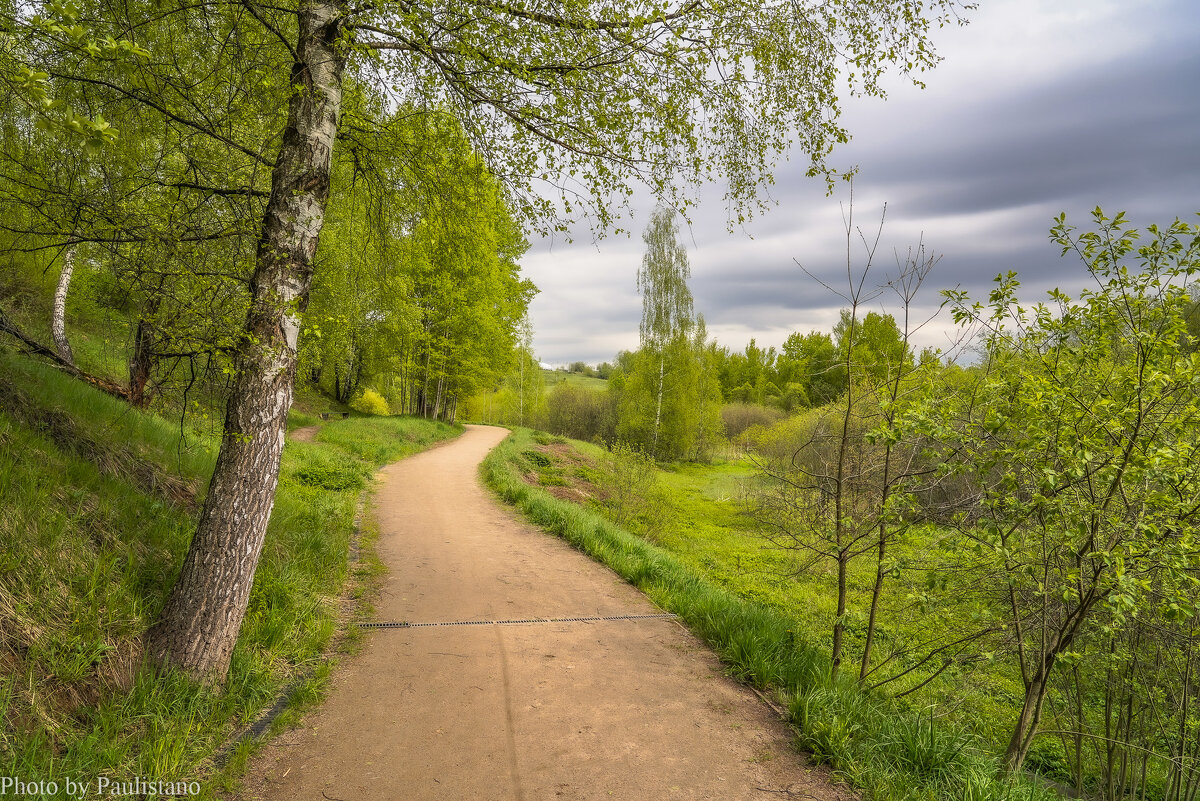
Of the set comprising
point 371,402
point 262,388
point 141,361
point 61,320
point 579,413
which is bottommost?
point 371,402

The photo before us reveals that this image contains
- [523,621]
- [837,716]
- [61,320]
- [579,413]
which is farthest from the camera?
[579,413]

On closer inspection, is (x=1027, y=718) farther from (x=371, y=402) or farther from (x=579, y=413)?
(x=579, y=413)

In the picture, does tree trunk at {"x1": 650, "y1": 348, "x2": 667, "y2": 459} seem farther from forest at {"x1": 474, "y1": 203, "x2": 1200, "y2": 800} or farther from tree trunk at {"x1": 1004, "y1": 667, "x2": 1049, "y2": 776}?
tree trunk at {"x1": 1004, "y1": 667, "x2": 1049, "y2": 776}

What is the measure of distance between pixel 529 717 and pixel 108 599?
2.61m

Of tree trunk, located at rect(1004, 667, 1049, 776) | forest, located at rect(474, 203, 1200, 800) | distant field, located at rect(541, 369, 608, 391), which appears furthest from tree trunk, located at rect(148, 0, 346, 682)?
distant field, located at rect(541, 369, 608, 391)

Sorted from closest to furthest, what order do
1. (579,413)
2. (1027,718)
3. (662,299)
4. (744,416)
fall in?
1. (1027,718)
2. (662,299)
3. (744,416)
4. (579,413)

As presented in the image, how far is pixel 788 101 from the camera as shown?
5.00 metres

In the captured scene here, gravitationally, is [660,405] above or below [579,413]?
above

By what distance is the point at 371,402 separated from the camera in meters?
36.7

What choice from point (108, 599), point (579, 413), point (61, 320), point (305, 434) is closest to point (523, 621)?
point (108, 599)

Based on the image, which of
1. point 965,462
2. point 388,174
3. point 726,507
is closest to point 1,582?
point 388,174

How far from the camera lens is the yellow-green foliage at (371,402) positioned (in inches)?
1330

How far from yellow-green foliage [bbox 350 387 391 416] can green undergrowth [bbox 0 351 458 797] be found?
29.3 m

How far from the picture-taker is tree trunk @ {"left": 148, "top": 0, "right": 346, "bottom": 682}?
3.38 metres
